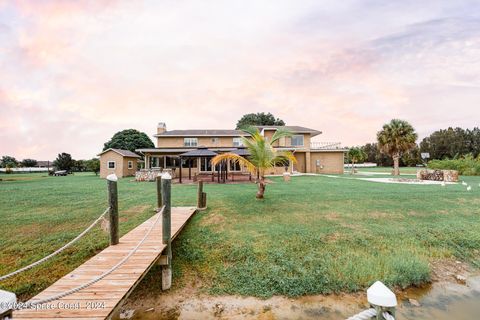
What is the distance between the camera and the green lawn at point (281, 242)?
500 centimetres

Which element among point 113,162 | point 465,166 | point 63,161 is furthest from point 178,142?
point 465,166

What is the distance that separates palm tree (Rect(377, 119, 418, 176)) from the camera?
26.6m

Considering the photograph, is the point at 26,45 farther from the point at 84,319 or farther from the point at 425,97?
the point at 425,97

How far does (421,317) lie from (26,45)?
20.0 meters

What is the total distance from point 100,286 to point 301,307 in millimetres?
3524

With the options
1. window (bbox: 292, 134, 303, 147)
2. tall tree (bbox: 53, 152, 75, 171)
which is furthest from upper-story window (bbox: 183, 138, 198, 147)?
tall tree (bbox: 53, 152, 75, 171)

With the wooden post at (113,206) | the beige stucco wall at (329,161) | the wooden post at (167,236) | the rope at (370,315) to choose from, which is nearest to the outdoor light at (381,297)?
the rope at (370,315)

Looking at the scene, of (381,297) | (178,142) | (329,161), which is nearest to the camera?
(381,297)

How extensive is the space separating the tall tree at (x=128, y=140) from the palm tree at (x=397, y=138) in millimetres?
43853

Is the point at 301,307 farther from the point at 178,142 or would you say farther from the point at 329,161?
the point at 329,161

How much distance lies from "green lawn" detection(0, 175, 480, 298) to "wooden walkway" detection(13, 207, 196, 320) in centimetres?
91

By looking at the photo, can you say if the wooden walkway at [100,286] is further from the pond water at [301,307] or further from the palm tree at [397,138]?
the palm tree at [397,138]

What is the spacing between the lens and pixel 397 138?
26.8m

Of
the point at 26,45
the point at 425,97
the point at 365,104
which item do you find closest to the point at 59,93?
the point at 26,45
